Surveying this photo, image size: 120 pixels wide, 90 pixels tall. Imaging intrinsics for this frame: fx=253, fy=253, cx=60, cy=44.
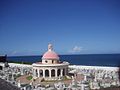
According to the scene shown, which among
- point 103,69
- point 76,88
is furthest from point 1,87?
point 103,69

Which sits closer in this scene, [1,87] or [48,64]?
[1,87]

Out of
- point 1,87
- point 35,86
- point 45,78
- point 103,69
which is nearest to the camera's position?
point 1,87

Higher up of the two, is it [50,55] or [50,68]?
[50,55]

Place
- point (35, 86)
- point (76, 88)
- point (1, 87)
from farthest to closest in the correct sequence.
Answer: point (35, 86) → point (76, 88) → point (1, 87)

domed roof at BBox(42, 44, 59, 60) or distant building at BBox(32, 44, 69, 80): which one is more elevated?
domed roof at BBox(42, 44, 59, 60)

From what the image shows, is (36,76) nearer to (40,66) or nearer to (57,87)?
(40,66)

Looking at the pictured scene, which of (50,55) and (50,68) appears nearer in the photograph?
(50,68)

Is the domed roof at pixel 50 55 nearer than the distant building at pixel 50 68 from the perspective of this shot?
No

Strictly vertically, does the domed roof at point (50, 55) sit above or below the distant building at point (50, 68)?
above
